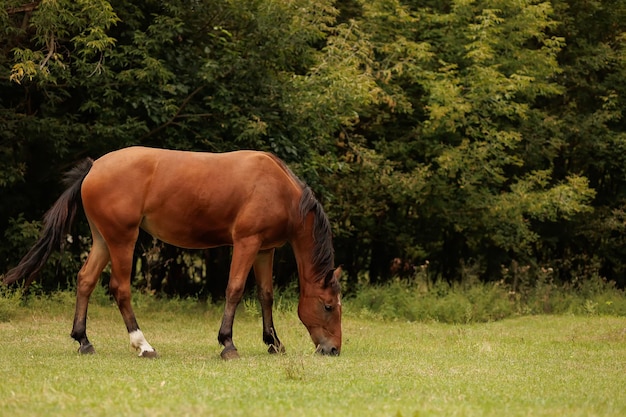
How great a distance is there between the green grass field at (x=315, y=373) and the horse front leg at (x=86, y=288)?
9.7 inches

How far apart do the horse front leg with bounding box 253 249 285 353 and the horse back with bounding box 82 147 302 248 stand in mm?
489

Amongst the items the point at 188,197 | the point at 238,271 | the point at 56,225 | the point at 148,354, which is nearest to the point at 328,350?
the point at 238,271

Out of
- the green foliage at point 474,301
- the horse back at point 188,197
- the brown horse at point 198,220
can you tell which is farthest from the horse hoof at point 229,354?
the green foliage at point 474,301

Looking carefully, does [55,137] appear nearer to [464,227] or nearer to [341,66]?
[341,66]

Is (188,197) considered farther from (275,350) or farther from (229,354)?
(275,350)

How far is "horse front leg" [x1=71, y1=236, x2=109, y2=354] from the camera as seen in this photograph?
10352 millimetres

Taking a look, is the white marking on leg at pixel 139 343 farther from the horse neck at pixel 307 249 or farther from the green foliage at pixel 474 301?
the green foliage at pixel 474 301

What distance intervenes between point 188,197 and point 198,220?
285 millimetres

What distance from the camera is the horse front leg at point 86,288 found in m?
10.4

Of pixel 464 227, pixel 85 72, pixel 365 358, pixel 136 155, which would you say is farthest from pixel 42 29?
pixel 464 227

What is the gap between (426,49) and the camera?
20.7 metres

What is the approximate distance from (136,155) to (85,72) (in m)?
6.13

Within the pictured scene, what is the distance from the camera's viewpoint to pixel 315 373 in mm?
8453

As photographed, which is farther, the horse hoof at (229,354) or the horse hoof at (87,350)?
the horse hoof at (87,350)
